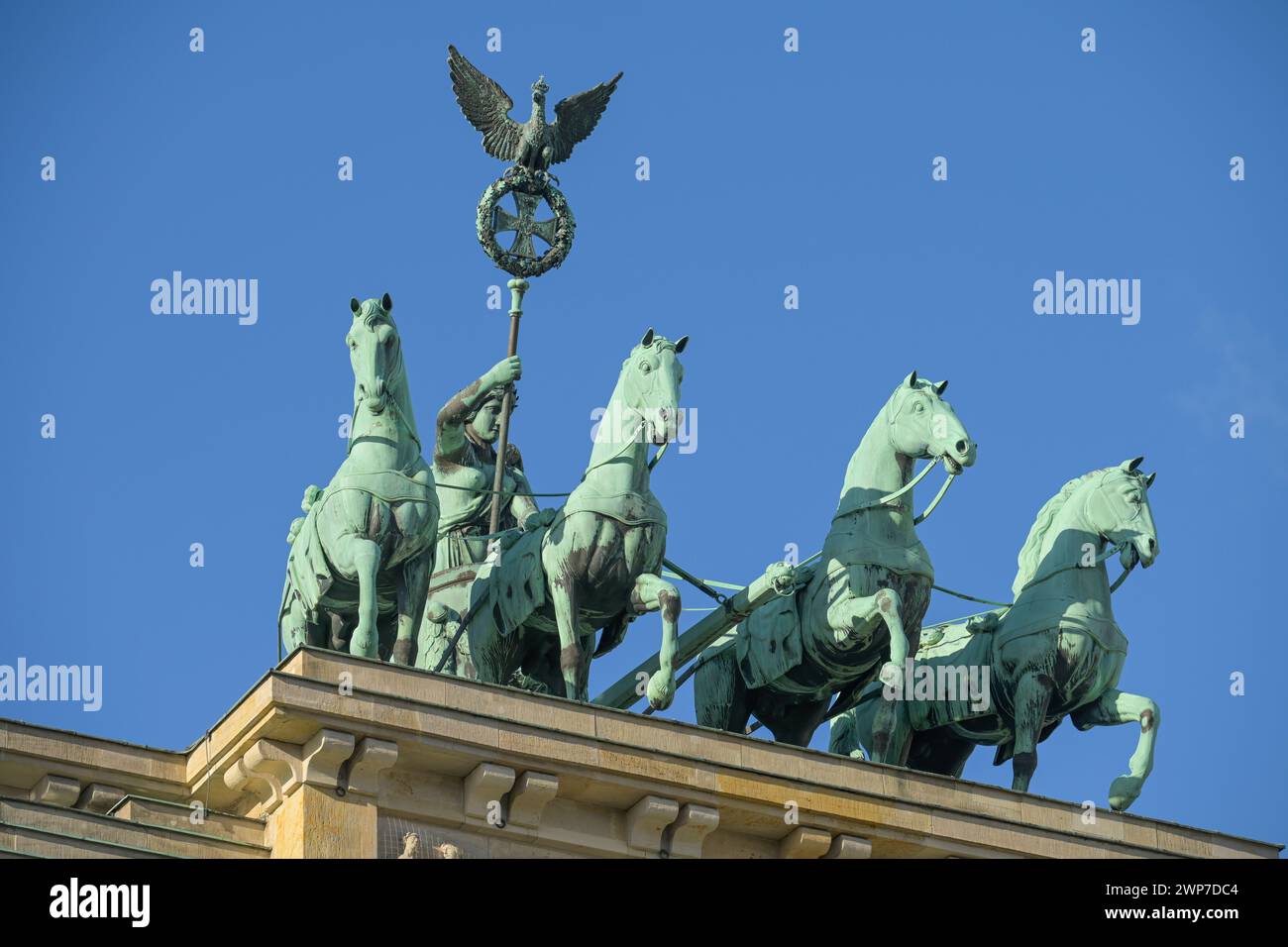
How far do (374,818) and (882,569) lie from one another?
612 centimetres

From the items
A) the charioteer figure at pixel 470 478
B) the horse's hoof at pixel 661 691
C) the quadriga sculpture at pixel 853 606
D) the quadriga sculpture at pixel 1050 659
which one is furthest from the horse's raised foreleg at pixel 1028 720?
the charioteer figure at pixel 470 478

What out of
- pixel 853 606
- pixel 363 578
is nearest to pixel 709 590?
pixel 853 606

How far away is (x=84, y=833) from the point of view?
33.3 meters

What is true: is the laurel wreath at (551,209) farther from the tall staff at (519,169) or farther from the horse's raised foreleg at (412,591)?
the horse's raised foreleg at (412,591)

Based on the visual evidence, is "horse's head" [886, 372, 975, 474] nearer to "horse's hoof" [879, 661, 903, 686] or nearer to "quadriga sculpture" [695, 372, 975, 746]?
"quadriga sculpture" [695, 372, 975, 746]

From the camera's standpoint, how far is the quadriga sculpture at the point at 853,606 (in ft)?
125

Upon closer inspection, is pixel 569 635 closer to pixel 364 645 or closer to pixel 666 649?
pixel 666 649

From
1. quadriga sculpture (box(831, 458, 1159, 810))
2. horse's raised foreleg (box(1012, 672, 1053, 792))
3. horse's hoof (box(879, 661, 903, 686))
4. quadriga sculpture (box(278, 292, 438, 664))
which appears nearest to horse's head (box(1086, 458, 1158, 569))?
quadriga sculpture (box(831, 458, 1159, 810))

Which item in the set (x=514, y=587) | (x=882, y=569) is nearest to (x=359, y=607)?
(x=514, y=587)

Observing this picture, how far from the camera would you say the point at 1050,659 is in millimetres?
38594

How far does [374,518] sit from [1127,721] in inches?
267

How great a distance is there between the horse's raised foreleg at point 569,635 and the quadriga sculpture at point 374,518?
1148 millimetres

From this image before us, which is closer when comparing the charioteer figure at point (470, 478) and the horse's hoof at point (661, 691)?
the horse's hoof at point (661, 691)
